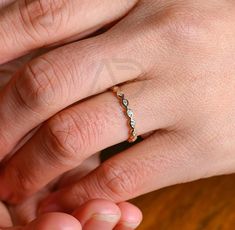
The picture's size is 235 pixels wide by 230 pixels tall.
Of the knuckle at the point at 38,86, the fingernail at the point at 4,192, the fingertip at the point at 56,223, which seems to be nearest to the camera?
the fingertip at the point at 56,223

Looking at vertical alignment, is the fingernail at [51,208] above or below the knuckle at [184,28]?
below

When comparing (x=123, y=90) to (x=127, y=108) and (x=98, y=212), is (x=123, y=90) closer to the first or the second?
(x=127, y=108)

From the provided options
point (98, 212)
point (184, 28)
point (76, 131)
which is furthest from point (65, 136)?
point (184, 28)

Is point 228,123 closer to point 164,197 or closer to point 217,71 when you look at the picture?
point 217,71

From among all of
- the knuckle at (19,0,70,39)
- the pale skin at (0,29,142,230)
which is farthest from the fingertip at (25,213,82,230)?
the knuckle at (19,0,70,39)

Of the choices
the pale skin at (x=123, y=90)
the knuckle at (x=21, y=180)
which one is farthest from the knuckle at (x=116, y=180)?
the knuckle at (x=21, y=180)

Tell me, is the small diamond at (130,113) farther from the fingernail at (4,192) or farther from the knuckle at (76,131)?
the fingernail at (4,192)
